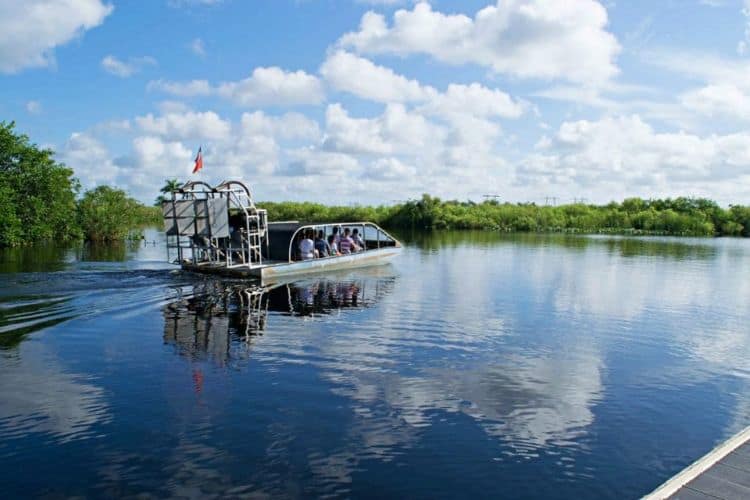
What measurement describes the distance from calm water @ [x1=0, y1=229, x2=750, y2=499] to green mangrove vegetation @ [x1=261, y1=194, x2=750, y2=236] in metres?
77.7

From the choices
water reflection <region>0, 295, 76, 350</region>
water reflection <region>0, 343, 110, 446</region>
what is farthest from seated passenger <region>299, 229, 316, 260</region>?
water reflection <region>0, 343, 110, 446</region>

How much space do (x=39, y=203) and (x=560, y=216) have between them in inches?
3212

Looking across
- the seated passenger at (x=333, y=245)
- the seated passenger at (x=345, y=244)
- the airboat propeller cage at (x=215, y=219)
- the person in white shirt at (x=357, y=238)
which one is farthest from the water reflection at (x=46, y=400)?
the person in white shirt at (x=357, y=238)

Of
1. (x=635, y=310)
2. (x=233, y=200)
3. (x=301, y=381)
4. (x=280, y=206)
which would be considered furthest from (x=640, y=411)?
(x=280, y=206)

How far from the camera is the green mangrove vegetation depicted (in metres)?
92.1

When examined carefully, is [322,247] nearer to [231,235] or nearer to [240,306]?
[231,235]

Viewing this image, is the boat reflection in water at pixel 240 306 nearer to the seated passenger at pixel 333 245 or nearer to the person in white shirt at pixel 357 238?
the seated passenger at pixel 333 245

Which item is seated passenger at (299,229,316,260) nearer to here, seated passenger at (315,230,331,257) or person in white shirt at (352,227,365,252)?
seated passenger at (315,230,331,257)

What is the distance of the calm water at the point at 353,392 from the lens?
693 cm

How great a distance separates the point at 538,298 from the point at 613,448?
1290 cm

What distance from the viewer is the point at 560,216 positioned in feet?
325

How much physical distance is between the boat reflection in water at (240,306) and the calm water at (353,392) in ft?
0.36

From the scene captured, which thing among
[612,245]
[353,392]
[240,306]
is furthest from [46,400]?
[612,245]

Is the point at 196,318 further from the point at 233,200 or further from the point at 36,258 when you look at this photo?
the point at 36,258
